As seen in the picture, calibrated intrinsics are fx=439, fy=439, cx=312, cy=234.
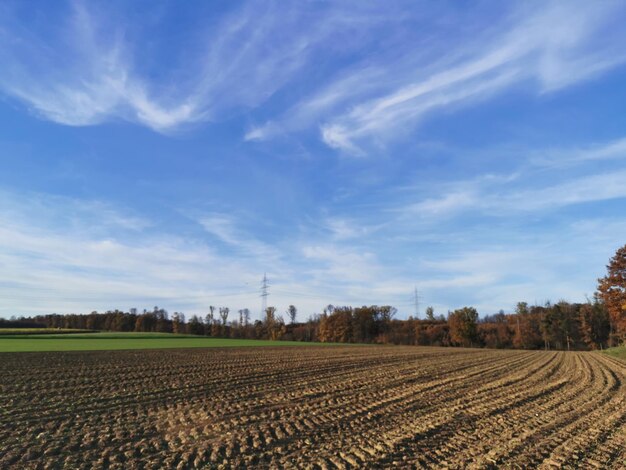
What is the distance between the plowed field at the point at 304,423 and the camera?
32.1 feet

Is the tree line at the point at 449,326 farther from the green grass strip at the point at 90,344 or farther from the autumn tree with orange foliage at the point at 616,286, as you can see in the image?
the green grass strip at the point at 90,344

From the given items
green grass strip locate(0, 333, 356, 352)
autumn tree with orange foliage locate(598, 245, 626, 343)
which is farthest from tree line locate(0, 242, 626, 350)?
green grass strip locate(0, 333, 356, 352)

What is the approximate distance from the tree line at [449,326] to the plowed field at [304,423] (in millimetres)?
54418

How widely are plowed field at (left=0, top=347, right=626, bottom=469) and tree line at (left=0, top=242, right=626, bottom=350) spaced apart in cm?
5442

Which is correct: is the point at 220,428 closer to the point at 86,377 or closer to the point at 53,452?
the point at 53,452

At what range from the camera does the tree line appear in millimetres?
91875

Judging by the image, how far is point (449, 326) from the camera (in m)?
110

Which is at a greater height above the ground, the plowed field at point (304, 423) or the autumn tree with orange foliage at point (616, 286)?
the autumn tree with orange foliage at point (616, 286)

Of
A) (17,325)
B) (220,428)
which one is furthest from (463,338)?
(17,325)

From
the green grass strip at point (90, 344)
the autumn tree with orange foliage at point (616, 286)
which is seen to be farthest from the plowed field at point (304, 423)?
the autumn tree with orange foliage at point (616, 286)

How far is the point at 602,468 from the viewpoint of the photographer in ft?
30.4

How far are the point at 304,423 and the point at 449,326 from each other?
342ft

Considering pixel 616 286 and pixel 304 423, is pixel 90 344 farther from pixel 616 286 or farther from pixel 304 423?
pixel 616 286

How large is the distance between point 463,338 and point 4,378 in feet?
304
